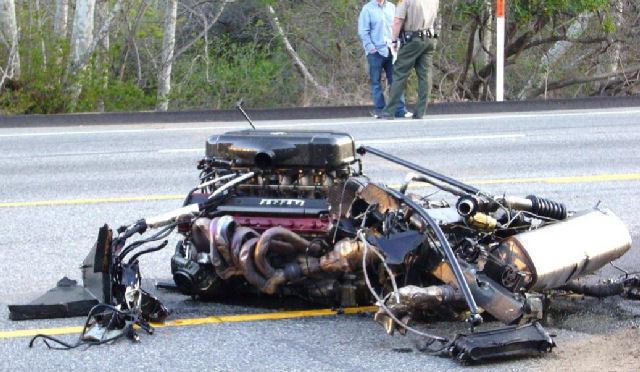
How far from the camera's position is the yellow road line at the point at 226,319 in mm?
6160

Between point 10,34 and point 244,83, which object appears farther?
point 244,83

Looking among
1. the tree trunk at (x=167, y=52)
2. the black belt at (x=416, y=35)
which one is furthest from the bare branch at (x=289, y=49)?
the black belt at (x=416, y=35)

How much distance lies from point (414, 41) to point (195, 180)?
5753mm

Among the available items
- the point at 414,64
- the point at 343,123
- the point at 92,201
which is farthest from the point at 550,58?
the point at 92,201

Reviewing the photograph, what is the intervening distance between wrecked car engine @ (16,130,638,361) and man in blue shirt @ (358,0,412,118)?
10569mm

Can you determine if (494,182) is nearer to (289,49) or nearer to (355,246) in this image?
(355,246)

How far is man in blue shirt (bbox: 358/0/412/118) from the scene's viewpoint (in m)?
17.2

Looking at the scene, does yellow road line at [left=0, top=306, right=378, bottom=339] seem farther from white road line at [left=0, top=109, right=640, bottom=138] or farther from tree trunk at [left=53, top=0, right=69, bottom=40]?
tree trunk at [left=53, top=0, right=69, bottom=40]

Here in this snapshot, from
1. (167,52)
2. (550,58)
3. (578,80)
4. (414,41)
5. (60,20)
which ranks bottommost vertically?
(578,80)

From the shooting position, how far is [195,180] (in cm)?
1159

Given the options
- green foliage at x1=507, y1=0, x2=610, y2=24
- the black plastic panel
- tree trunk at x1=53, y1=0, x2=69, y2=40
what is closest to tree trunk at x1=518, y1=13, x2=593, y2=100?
green foliage at x1=507, y1=0, x2=610, y2=24

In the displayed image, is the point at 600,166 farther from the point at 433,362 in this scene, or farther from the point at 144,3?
the point at 144,3

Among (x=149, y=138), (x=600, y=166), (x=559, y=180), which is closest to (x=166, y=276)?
(x=559, y=180)

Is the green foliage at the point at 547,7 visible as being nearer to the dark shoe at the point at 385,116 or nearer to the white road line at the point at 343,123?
the white road line at the point at 343,123
